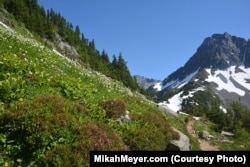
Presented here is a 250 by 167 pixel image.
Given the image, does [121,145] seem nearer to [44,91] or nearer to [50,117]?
[50,117]

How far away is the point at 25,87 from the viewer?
14.2 meters

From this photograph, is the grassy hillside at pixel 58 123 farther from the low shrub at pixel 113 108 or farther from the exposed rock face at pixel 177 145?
the exposed rock face at pixel 177 145

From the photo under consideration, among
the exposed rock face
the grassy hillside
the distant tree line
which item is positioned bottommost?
the exposed rock face

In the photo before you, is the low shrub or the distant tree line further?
the distant tree line

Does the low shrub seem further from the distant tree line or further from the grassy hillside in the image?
the distant tree line

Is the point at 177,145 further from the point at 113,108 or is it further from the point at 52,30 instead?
the point at 52,30

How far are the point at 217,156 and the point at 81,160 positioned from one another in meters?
4.28

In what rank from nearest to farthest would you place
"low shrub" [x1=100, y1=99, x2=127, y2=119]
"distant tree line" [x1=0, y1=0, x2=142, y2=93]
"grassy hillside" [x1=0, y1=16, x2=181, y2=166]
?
"grassy hillside" [x1=0, y1=16, x2=181, y2=166] < "low shrub" [x1=100, y1=99, x2=127, y2=119] < "distant tree line" [x1=0, y1=0, x2=142, y2=93]

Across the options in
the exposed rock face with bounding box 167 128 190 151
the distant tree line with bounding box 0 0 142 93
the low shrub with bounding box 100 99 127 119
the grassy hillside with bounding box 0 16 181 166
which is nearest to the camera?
the grassy hillside with bounding box 0 16 181 166

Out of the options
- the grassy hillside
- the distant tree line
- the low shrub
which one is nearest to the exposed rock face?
the grassy hillside

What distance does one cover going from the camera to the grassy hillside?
10.8m

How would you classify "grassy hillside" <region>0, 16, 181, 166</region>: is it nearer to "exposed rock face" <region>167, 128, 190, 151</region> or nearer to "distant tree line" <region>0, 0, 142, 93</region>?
"exposed rock face" <region>167, 128, 190, 151</region>

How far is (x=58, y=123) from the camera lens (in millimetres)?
11742

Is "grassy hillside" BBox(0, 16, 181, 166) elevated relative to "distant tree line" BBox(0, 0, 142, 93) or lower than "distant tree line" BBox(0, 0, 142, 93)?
lower
